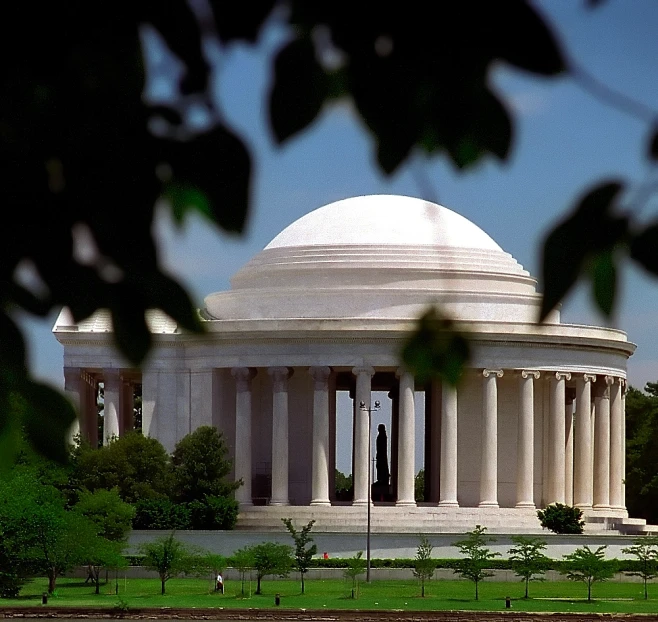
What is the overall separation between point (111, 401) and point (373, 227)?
2220cm

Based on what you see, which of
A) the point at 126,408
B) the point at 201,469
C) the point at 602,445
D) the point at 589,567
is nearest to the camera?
the point at 589,567

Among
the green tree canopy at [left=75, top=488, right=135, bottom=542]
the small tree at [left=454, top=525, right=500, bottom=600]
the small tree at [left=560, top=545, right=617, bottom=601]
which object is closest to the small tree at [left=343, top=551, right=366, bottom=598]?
the small tree at [left=454, top=525, right=500, bottom=600]

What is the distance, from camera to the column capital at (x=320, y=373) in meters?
120

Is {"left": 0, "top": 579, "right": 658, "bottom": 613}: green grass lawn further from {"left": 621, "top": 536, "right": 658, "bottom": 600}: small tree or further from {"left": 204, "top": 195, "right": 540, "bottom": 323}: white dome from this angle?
{"left": 204, "top": 195, "right": 540, "bottom": 323}: white dome

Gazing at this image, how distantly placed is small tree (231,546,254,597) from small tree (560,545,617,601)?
54.9 ft

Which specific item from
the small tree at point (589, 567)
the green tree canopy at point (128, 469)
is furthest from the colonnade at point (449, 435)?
the small tree at point (589, 567)

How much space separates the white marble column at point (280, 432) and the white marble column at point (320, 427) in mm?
1923

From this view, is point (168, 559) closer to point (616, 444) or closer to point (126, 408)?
point (126, 408)

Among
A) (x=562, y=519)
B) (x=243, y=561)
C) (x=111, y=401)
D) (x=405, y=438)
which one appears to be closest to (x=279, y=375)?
(x=405, y=438)

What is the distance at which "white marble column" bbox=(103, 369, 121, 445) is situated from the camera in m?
123

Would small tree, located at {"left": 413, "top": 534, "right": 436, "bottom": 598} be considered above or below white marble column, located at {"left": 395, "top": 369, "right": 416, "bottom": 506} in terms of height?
below

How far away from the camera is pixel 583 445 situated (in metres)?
126

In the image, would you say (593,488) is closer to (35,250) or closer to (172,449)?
(172,449)

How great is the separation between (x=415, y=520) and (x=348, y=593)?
26.5 m
